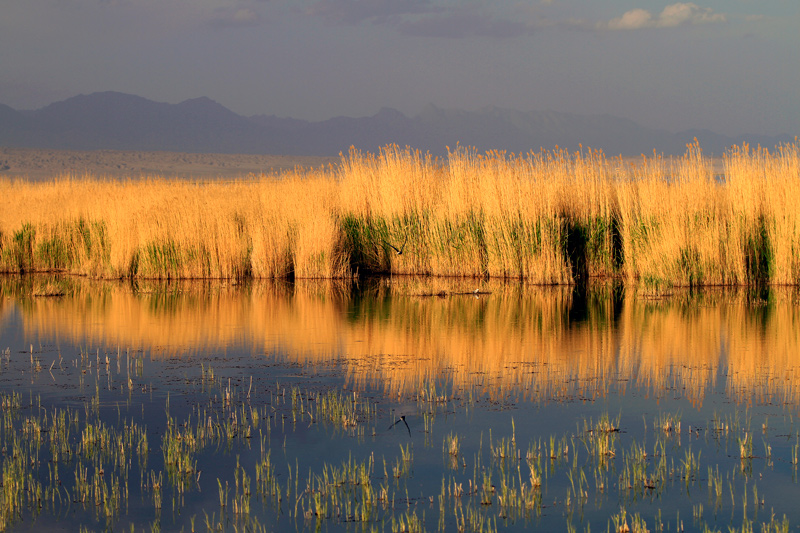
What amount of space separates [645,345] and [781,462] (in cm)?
437

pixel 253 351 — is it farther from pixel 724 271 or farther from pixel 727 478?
pixel 724 271

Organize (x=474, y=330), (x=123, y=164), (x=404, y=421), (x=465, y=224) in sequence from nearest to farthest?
(x=404, y=421) < (x=474, y=330) < (x=465, y=224) < (x=123, y=164)

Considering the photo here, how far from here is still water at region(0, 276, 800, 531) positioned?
5.38m

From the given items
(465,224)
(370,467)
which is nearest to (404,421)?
(370,467)

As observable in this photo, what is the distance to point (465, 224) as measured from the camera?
18359mm

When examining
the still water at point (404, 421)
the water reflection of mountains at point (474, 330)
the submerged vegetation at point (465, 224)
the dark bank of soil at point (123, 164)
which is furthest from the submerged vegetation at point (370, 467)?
the dark bank of soil at point (123, 164)

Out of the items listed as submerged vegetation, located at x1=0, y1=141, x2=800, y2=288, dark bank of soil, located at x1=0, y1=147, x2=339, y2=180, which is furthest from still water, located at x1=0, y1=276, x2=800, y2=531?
dark bank of soil, located at x1=0, y1=147, x2=339, y2=180

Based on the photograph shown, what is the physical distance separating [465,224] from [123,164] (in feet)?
328

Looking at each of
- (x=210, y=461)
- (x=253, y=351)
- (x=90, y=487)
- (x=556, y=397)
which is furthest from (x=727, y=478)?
(x=253, y=351)

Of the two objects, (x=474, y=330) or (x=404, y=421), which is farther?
(x=474, y=330)

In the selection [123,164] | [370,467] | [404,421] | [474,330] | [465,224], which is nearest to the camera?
[370,467]

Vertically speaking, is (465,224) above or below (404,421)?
above

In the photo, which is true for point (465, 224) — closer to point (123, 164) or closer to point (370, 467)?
point (370, 467)

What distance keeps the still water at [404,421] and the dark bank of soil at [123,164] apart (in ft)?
287
